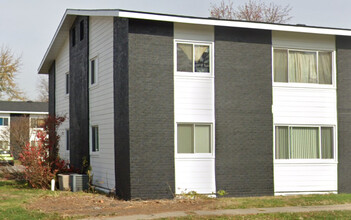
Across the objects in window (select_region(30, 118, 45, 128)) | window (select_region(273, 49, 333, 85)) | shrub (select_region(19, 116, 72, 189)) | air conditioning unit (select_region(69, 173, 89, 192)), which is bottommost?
air conditioning unit (select_region(69, 173, 89, 192))

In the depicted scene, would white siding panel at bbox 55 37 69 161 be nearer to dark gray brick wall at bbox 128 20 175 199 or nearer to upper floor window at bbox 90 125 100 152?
upper floor window at bbox 90 125 100 152

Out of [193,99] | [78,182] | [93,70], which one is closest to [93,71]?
[93,70]

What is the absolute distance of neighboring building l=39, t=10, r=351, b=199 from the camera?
16.9 m

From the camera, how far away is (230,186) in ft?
58.2

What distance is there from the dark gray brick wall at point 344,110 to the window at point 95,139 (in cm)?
915

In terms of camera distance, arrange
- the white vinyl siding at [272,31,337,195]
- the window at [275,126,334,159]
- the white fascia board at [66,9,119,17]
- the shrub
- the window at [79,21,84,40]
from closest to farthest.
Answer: the white fascia board at [66,9,119,17] → the white vinyl siding at [272,31,337,195] → the window at [275,126,334,159] → the shrub → the window at [79,21,84,40]

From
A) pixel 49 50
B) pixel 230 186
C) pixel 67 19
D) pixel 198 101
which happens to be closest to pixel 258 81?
pixel 198 101

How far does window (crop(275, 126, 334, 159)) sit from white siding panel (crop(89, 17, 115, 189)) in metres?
5.94

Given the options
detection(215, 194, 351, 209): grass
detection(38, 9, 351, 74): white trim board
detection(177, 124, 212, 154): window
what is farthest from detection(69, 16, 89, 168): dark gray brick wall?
detection(215, 194, 351, 209): grass

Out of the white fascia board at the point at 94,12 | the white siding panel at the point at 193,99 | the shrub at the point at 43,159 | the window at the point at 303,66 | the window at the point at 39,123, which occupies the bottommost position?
the shrub at the point at 43,159

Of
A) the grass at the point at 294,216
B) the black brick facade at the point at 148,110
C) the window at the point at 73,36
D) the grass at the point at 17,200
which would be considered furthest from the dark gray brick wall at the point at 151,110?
the window at the point at 73,36

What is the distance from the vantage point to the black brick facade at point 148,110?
16688 mm

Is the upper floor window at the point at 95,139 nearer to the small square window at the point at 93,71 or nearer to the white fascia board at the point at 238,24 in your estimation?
the small square window at the point at 93,71

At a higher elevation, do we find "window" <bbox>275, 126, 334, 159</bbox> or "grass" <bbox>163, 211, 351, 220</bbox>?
"window" <bbox>275, 126, 334, 159</bbox>
